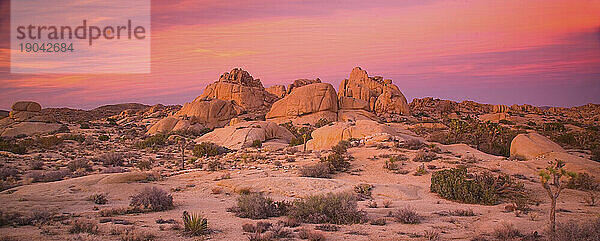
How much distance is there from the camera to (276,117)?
57.7 m

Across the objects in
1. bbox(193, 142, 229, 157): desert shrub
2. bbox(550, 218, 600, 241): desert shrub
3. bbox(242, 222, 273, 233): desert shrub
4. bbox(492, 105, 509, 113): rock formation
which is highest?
bbox(492, 105, 509, 113): rock formation

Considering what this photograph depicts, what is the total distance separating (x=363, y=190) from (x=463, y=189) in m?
3.57

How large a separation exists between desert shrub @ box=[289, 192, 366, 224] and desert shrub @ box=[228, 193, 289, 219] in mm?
539

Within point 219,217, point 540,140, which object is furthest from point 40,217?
point 540,140

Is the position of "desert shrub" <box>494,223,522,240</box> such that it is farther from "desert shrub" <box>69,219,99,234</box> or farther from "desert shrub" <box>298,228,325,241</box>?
"desert shrub" <box>69,219,99,234</box>

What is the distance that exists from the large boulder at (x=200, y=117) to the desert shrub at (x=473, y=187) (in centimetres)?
4054

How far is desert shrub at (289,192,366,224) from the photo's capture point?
888 cm

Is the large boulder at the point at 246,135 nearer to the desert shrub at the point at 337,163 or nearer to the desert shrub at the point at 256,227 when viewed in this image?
the desert shrub at the point at 337,163

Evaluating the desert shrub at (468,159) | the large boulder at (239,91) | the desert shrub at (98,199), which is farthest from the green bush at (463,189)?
the large boulder at (239,91)

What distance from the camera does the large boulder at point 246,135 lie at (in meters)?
34.5

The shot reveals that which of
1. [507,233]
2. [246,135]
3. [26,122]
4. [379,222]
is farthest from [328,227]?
Result: [26,122]

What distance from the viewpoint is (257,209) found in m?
9.33

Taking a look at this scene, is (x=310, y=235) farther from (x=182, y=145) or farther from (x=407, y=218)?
(x=182, y=145)

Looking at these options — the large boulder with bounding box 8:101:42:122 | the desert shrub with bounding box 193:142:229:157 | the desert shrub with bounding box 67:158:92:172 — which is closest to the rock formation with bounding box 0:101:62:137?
the large boulder with bounding box 8:101:42:122
